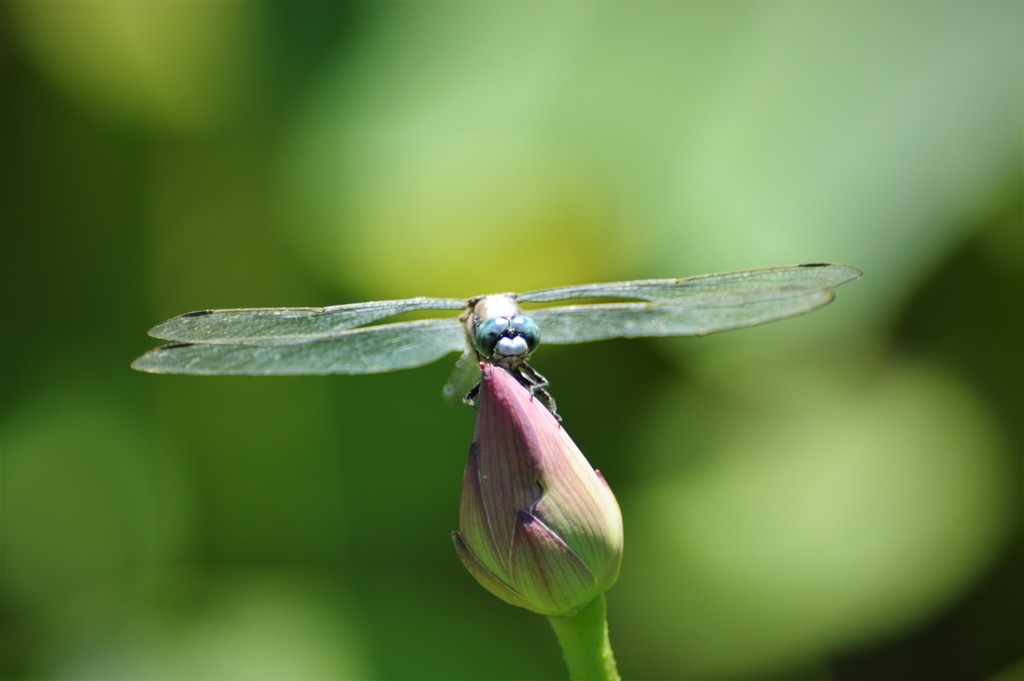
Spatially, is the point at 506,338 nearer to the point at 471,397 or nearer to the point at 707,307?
the point at 471,397

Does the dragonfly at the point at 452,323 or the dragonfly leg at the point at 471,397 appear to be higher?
the dragonfly at the point at 452,323

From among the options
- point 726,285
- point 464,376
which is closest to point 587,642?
point 464,376

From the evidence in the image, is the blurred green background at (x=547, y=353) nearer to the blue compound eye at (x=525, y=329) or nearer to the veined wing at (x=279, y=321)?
the veined wing at (x=279, y=321)

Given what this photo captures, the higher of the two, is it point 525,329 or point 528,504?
point 525,329

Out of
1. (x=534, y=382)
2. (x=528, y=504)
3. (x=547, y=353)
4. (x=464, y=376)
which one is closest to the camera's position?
(x=528, y=504)

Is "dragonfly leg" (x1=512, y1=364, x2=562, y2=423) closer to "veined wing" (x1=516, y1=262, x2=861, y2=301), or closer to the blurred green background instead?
"veined wing" (x1=516, y1=262, x2=861, y2=301)

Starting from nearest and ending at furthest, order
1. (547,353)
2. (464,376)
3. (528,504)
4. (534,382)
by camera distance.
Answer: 1. (528,504)
2. (534,382)
3. (464,376)
4. (547,353)

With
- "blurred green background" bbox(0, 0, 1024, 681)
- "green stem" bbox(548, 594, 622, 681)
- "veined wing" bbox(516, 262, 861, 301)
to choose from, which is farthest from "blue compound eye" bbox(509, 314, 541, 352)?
"blurred green background" bbox(0, 0, 1024, 681)

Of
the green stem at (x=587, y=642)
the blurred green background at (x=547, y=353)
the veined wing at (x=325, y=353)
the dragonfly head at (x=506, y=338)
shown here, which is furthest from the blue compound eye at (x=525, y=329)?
the blurred green background at (x=547, y=353)
